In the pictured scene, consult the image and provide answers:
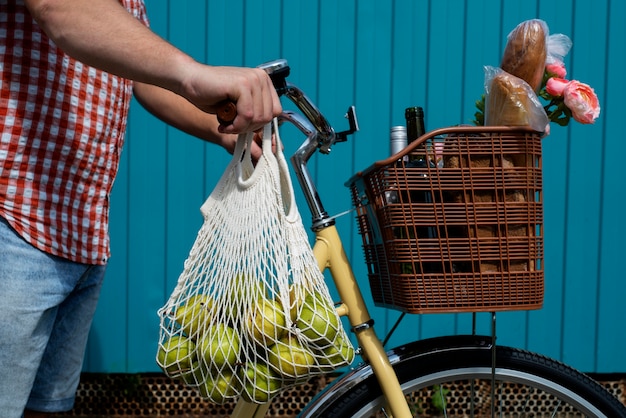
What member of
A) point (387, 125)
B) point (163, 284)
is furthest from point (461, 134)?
point (163, 284)

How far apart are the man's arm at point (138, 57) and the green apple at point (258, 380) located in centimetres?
46

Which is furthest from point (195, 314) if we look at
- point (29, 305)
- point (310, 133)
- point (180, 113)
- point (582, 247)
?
point (582, 247)

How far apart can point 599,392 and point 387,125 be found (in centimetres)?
191

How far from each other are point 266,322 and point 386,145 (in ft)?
6.97

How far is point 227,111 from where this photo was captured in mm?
1152

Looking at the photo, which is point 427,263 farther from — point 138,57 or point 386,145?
point 386,145

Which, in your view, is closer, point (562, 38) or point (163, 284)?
point (562, 38)

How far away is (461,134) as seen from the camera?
1372 mm

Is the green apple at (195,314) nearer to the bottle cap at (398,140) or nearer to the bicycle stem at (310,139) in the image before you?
the bicycle stem at (310,139)

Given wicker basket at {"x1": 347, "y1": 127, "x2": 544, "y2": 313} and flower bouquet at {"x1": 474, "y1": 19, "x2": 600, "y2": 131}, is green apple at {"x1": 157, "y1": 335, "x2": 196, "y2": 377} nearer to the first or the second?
wicker basket at {"x1": 347, "y1": 127, "x2": 544, "y2": 313}

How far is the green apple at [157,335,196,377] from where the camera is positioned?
132 cm

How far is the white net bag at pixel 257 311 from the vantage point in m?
1.27

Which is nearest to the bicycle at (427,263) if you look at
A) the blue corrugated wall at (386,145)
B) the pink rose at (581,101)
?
the pink rose at (581,101)

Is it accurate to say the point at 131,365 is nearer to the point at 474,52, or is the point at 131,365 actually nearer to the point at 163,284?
the point at 163,284
